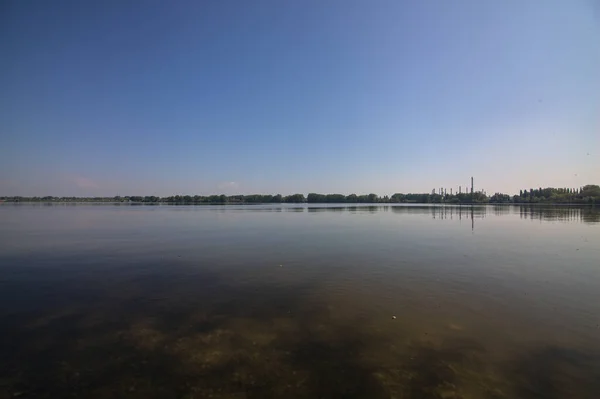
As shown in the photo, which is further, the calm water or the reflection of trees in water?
the reflection of trees in water

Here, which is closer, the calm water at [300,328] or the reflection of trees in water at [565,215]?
the calm water at [300,328]

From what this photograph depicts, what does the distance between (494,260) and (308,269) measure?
9.91m

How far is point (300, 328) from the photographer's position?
7352 mm

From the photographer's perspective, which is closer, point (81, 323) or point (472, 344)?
point (472, 344)

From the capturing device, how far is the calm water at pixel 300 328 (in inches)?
204

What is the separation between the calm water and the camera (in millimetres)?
5172

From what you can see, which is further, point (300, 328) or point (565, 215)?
point (565, 215)

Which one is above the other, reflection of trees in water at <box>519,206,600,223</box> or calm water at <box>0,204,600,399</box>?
reflection of trees in water at <box>519,206,600,223</box>

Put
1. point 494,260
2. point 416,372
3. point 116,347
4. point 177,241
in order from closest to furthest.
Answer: point 416,372 < point 116,347 < point 494,260 < point 177,241

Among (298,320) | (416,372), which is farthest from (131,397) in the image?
(416,372)

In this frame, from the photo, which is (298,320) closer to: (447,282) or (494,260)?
(447,282)

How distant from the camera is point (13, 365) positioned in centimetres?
567

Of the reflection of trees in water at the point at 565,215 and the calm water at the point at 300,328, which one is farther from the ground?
the reflection of trees in water at the point at 565,215

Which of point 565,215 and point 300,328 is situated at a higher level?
point 565,215
